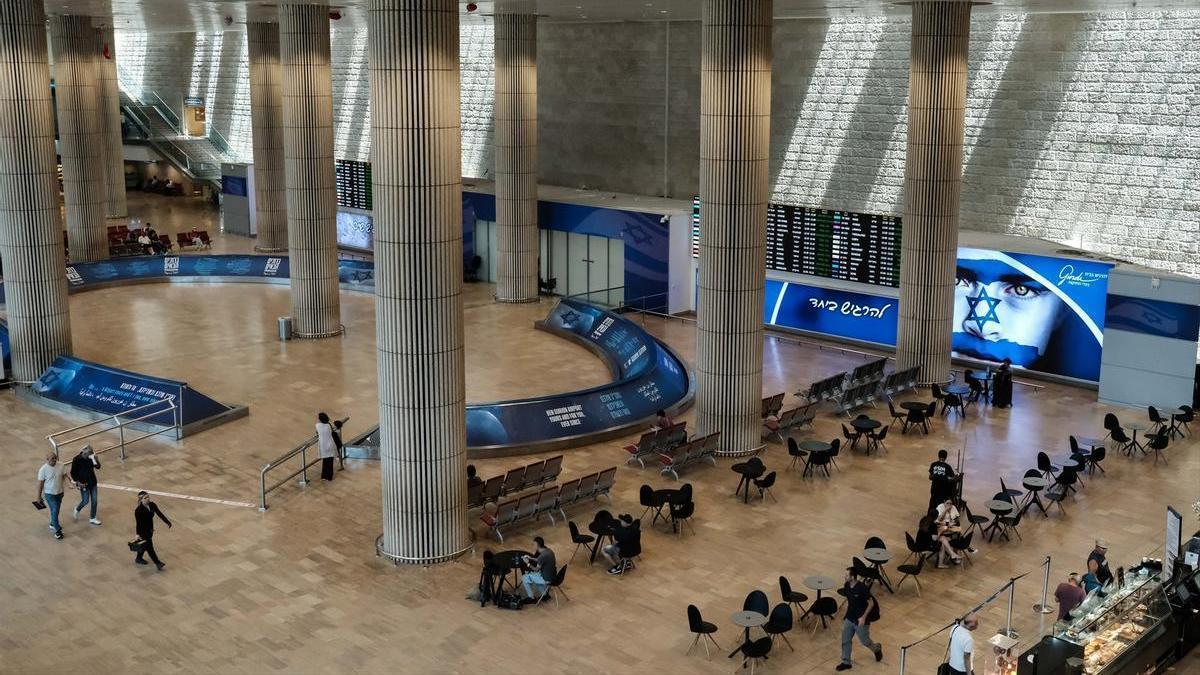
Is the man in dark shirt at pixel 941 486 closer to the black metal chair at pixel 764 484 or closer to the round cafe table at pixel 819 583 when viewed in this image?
the black metal chair at pixel 764 484

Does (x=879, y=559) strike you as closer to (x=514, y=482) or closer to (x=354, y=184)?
(x=514, y=482)

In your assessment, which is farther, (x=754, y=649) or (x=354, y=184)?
(x=354, y=184)

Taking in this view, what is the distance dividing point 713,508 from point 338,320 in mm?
14258

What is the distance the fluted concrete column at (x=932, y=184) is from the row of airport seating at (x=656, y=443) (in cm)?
726

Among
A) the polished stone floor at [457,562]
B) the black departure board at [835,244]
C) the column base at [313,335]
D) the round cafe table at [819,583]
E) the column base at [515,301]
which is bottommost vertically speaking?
the polished stone floor at [457,562]

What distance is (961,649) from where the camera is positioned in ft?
40.3

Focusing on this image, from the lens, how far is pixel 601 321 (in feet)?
94.2

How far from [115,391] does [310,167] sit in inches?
324

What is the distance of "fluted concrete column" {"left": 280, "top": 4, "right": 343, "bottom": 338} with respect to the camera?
2872cm

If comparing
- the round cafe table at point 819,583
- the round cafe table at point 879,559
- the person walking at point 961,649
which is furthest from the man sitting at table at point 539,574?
the person walking at point 961,649

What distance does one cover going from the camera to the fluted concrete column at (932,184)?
78.4 feet

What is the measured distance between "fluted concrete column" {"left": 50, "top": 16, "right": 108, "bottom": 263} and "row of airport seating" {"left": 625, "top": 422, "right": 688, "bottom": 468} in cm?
2457

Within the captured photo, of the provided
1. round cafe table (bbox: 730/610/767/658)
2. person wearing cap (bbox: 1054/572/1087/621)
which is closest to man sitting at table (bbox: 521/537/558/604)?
round cafe table (bbox: 730/610/767/658)

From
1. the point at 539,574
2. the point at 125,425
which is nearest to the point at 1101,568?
the point at 539,574
